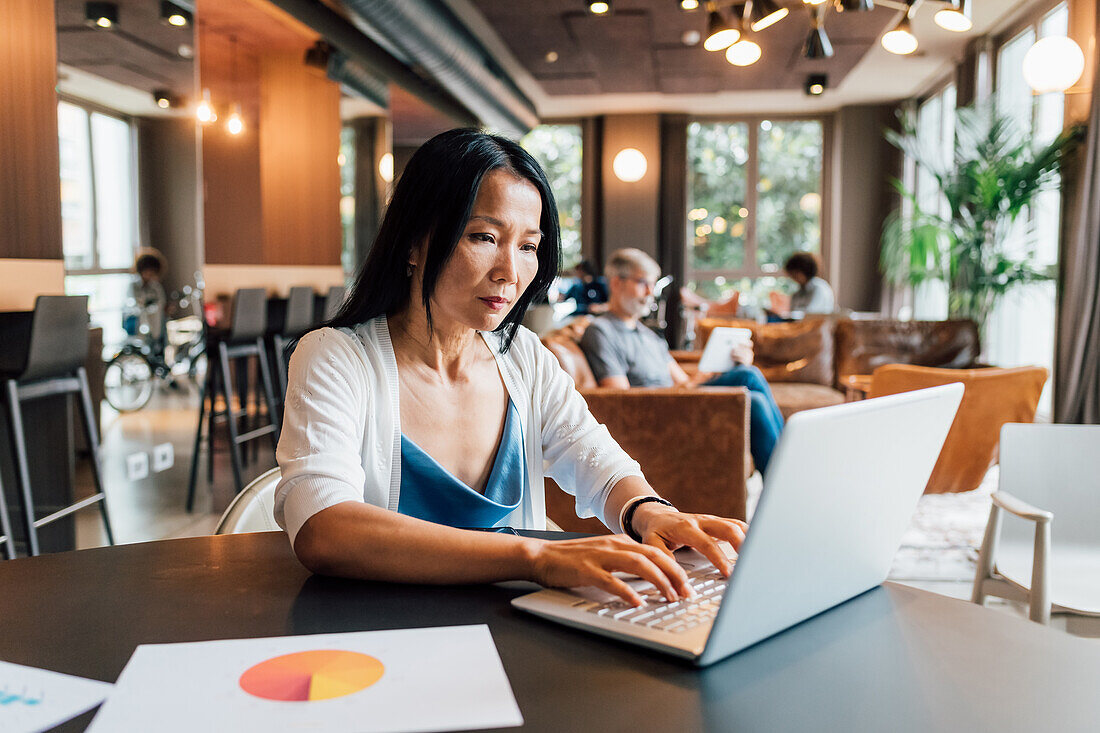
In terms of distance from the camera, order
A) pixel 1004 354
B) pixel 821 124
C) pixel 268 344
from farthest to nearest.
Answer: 1. pixel 821 124
2. pixel 1004 354
3. pixel 268 344

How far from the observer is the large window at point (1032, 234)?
642cm

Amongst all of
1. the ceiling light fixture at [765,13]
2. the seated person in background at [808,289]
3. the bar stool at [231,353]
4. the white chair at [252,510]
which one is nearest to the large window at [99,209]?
the bar stool at [231,353]

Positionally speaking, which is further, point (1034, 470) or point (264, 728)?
point (1034, 470)

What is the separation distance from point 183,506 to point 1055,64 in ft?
16.8

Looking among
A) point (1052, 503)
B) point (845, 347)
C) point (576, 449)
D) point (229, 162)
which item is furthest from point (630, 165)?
point (576, 449)

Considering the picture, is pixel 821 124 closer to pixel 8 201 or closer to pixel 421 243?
pixel 8 201

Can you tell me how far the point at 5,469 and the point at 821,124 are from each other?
35.5ft

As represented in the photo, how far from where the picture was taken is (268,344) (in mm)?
5867

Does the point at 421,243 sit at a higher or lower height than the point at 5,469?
higher

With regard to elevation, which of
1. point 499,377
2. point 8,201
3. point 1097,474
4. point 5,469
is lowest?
point 5,469

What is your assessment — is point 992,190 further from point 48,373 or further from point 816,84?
point 48,373

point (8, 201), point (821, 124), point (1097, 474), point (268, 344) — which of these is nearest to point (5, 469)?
point (8, 201)

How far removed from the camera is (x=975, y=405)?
3.81 m

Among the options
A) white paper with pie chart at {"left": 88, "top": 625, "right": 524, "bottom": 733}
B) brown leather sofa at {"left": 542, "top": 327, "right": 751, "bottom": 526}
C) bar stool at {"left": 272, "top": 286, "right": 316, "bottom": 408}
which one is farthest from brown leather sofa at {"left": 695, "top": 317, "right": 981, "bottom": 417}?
white paper with pie chart at {"left": 88, "top": 625, "right": 524, "bottom": 733}
